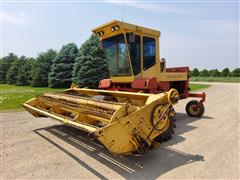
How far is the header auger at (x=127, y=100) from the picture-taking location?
3455mm

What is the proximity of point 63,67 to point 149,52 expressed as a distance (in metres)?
18.5

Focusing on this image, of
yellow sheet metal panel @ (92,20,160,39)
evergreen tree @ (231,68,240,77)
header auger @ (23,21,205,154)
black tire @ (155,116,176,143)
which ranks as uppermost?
evergreen tree @ (231,68,240,77)

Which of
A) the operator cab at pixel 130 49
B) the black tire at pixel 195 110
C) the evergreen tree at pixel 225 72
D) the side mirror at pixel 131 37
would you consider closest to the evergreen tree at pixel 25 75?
the operator cab at pixel 130 49

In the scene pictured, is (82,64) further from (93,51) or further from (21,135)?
(21,135)

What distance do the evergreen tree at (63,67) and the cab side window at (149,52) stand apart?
18.0 metres

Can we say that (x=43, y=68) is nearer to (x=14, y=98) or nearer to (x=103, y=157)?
(x=14, y=98)

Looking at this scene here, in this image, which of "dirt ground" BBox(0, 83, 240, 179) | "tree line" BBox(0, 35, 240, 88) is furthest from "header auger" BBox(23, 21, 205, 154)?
"tree line" BBox(0, 35, 240, 88)

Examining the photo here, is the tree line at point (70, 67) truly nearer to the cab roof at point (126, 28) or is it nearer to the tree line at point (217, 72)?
the cab roof at point (126, 28)

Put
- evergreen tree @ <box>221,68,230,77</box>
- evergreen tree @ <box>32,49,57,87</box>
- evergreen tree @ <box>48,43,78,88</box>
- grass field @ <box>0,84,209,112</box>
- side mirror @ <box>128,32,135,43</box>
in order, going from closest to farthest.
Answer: side mirror @ <box>128,32,135,43</box>, grass field @ <box>0,84,209,112</box>, evergreen tree @ <box>48,43,78,88</box>, evergreen tree @ <box>32,49,57,87</box>, evergreen tree @ <box>221,68,230,77</box>

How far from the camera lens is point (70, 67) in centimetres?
2361

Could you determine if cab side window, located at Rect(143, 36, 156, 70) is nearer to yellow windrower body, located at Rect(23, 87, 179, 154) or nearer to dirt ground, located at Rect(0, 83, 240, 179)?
yellow windrower body, located at Rect(23, 87, 179, 154)

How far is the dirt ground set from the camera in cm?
339

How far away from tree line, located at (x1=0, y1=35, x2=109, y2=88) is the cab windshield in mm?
8139

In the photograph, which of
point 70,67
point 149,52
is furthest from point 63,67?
point 149,52
